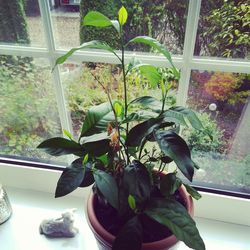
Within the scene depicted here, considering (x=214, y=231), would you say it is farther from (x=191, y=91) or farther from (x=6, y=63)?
(x=6, y=63)

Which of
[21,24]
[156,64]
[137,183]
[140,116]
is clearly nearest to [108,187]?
[137,183]

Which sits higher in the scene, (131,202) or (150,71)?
(150,71)

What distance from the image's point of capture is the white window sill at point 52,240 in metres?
0.84

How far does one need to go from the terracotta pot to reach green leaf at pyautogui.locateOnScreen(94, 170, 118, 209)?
0.42 ft

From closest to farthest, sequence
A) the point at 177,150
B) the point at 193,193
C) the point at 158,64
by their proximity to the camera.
→ the point at 177,150 < the point at 193,193 < the point at 158,64

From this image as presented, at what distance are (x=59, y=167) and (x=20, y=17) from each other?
0.51 meters

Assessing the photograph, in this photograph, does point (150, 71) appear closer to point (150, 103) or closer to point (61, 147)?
point (150, 103)

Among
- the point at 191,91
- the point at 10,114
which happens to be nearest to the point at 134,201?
the point at 191,91

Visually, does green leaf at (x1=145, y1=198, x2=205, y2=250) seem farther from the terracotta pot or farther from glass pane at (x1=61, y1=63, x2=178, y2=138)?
glass pane at (x1=61, y1=63, x2=178, y2=138)

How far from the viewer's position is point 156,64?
28.7 inches

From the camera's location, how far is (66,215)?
33.0 inches

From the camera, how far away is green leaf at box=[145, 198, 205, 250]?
462 millimetres

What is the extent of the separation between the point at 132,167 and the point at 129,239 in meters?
0.13

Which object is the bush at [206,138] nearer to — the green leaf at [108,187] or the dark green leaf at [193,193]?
the dark green leaf at [193,193]
